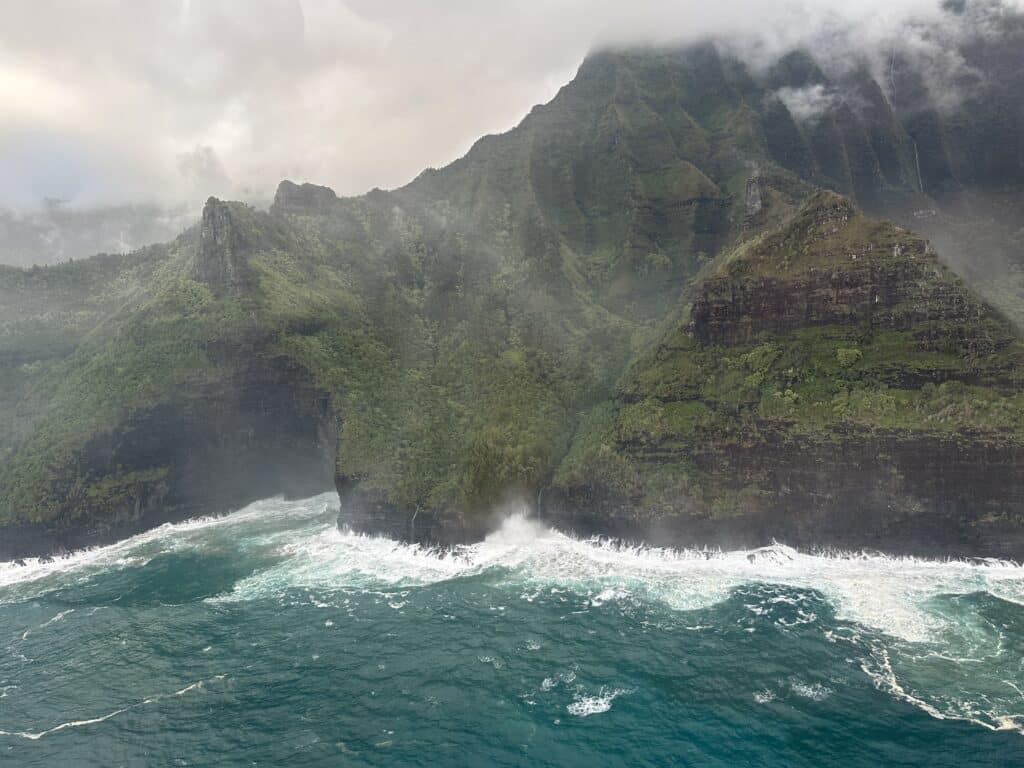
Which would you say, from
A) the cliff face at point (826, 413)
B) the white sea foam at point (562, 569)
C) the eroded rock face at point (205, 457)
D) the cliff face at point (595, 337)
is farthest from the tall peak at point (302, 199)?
the cliff face at point (826, 413)

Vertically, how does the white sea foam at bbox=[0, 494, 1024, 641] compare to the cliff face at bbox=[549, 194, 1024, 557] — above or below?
below

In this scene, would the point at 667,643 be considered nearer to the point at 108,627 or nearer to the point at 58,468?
the point at 108,627

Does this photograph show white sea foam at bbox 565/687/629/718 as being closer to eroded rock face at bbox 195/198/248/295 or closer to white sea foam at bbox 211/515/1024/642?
white sea foam at bbox 211/515/1024/642

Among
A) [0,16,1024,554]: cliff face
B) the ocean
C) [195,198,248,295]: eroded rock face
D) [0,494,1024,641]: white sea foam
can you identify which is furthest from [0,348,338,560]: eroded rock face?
[195,198,248,295]: eroded rock face

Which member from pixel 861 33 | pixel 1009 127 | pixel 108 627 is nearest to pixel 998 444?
pixel 108 627

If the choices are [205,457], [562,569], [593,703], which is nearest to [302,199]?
[205,457]

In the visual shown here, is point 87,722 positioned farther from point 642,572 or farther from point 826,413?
point 826,413
